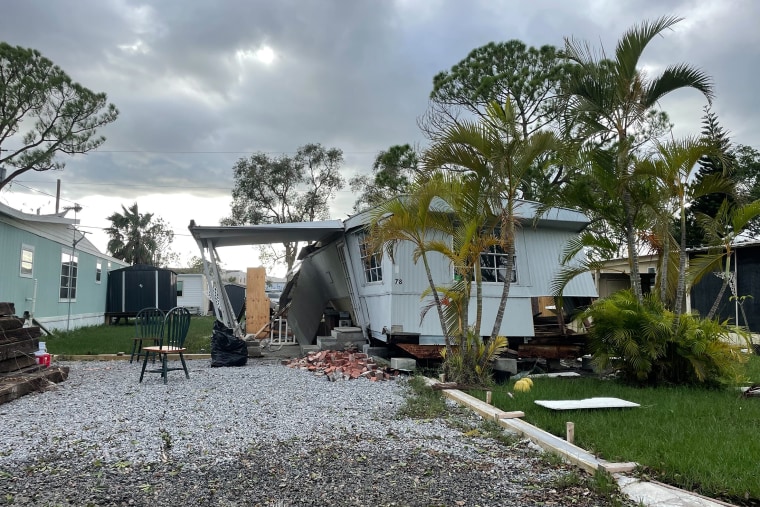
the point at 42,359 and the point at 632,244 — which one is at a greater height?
the point at 632,244

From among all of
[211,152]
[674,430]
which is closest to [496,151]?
[674,430]

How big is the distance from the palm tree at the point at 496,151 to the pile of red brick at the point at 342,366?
1.82 meters

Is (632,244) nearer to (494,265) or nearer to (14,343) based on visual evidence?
(494,265)

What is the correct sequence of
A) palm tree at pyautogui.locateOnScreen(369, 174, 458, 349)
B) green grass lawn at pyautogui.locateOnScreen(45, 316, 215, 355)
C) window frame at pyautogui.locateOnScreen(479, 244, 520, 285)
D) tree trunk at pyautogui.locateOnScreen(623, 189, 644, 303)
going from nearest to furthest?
palm tree at pyautogui.locateOnScreen(369, 174, 458, 349) → tree trunk at pyautogui.locateOnScreen(623, 189, 644, 303) → window frame at pyautogui.locateOnScreen(479, 244, 520, 285) → green grass lawn at pyautogui.locateOnScreen(45, 316, 215, 355)

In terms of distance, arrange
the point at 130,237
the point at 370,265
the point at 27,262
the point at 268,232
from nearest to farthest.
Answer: the point at 370,265 < the point at 268,232 < the point at 27,262 < the point at 130,237

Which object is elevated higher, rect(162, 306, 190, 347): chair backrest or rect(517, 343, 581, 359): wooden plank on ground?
rect(162, 306, 190, 347): chair backrest

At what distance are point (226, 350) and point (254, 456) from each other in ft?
16.1

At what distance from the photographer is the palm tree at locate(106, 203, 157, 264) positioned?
36.4 metres

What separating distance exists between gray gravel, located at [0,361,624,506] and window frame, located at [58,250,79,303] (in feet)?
31.4

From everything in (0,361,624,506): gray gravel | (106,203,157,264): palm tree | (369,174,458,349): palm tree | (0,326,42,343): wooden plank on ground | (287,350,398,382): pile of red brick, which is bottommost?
(0,361,624,506): gray gravel

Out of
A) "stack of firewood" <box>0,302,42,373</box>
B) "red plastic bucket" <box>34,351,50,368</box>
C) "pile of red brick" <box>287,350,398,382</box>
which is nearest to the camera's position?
"stack of firewood" <box>0,302,42,373</box>

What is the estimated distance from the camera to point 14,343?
19.2 ft

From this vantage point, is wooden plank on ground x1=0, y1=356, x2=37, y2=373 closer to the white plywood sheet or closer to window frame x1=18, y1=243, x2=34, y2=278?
the white plywood sheet

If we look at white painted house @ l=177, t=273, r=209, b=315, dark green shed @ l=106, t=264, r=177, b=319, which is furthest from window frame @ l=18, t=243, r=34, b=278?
white painted house @ l=177, t=273, r=209, b=315
